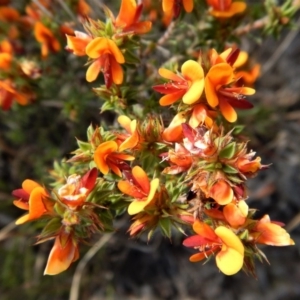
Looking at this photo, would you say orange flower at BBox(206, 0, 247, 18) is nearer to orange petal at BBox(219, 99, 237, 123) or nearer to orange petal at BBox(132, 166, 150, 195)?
orange petal at BBox(219, 99, 237, 123)

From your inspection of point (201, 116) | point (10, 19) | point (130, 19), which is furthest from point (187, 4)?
point (10, 19)

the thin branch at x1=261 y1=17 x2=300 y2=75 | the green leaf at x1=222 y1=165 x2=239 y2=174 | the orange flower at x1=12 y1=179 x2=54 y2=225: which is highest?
the orange flower at x1=12 y1=179 x2=54 y2=225

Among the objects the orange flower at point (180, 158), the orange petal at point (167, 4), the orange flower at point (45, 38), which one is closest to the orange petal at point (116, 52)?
the orange petal at point (167, 4)

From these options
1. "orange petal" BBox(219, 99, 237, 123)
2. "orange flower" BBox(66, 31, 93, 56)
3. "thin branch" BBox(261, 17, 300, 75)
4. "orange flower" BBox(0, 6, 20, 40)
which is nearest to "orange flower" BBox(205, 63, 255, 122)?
"orange petal" BBox(219, 99, 237, 123)

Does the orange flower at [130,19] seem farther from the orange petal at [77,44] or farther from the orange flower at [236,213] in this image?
the orange flower at [236,213]

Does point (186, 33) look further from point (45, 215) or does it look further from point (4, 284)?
point (4, 284)
